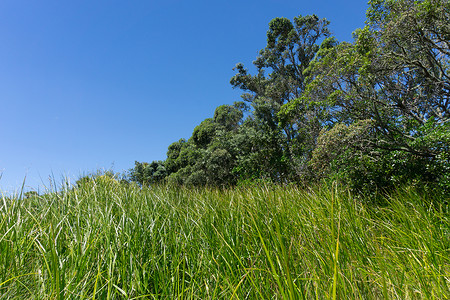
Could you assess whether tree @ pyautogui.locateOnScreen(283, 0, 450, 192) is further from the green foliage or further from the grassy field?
the green foliage

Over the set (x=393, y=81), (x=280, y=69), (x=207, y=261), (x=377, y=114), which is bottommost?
(x=207, y=261)

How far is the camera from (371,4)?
6.52 metres

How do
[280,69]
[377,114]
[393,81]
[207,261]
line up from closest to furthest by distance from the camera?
[207,261], [377,114], [393,81], [280,69]

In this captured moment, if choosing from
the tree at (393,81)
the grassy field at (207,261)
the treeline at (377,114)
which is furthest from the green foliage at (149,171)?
the grassy field at (207,261)

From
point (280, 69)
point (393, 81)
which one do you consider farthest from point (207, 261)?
point (280, 69)

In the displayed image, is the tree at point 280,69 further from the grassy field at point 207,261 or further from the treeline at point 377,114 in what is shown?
the grassy field at point 207,261

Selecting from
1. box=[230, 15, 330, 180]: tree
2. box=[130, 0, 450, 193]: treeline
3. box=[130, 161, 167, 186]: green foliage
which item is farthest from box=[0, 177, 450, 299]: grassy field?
box=[130, 161, 167, 186]: green foliage

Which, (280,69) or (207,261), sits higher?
(280,69)

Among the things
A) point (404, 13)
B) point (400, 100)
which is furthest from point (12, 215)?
point (400, 100)

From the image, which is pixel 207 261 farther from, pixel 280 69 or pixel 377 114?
pixel 280 69

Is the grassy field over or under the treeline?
under

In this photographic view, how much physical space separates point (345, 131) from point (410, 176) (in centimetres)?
164

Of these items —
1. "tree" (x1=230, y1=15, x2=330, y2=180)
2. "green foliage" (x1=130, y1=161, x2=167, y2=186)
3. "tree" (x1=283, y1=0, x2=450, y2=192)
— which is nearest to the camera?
"tree" (x1=283, y1=0, x2=450, y2=192)

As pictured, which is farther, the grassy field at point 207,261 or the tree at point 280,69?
the tree at point 280,69
